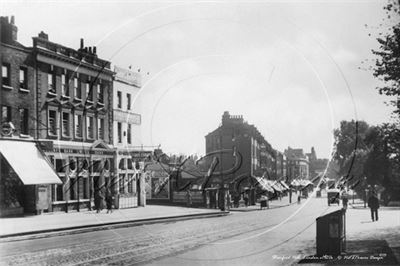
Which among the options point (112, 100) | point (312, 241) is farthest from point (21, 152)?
point (312, 241)

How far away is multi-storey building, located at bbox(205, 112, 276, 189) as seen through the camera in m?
56.8

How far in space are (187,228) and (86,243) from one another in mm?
7650

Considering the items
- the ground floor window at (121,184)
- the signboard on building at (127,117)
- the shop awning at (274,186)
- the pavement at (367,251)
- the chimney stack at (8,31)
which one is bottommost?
the shop awning at (274,186)

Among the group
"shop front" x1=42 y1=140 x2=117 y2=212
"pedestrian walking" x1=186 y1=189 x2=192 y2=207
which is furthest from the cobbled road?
"pedestrian walking" x1=186 y1=189 x2=192 y2=207

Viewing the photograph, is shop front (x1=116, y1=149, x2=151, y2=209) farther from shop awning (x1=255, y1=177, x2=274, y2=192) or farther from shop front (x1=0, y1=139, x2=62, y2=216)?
shop awning (x1=255, y1=177, x2=274, y2=192)

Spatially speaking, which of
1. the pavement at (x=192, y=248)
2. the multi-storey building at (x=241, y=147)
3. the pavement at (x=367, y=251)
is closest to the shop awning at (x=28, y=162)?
the pavement at (x=192, y=248)

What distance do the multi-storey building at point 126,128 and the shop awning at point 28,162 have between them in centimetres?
792

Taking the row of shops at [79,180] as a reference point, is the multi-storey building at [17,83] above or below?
above

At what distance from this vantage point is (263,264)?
1377 cm

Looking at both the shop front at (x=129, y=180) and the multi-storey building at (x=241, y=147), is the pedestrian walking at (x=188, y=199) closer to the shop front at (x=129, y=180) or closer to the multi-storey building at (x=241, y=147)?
the shop front at (x=129, y=180)

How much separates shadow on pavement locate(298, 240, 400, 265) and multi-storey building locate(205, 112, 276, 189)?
37.2 m

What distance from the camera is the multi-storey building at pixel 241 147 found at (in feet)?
186

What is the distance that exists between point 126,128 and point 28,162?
424 inches

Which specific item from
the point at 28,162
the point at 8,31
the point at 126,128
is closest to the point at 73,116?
the point at 28,162
